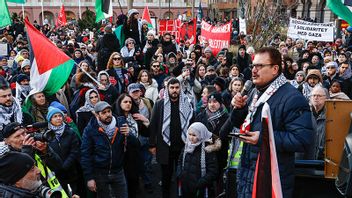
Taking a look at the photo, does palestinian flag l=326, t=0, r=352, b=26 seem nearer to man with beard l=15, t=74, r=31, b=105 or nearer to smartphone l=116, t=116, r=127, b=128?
smartphone l=116, t=116, r=127, b=128

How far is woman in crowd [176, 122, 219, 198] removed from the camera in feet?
14.2

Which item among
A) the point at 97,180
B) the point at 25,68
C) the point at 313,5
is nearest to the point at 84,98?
the point at 97,180

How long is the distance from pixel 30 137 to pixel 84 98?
8.33ft

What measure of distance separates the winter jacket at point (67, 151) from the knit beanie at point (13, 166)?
72.5 inches

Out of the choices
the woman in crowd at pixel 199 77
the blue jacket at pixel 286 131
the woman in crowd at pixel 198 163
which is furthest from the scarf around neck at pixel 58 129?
the woman in crowd at pixel 199 77

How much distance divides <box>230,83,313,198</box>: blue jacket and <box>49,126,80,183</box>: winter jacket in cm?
231

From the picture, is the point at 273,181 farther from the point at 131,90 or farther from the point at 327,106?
the point at 131,90

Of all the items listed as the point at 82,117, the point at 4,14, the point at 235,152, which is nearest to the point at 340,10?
the point at 235,152

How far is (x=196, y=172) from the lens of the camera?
14.3 feet

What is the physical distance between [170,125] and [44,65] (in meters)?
1.93

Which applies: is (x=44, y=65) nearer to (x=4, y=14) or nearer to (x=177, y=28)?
Answer: (x=4, y=14)

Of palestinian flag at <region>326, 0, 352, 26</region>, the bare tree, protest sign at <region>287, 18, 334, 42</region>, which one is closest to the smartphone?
palestinian flag at <region>326, 0, 352, 26</region>

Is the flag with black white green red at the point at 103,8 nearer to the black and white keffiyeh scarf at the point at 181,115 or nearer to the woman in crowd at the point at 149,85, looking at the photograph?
the woman in crowd at the point at 149,85

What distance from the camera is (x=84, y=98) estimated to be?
19.0 feet
